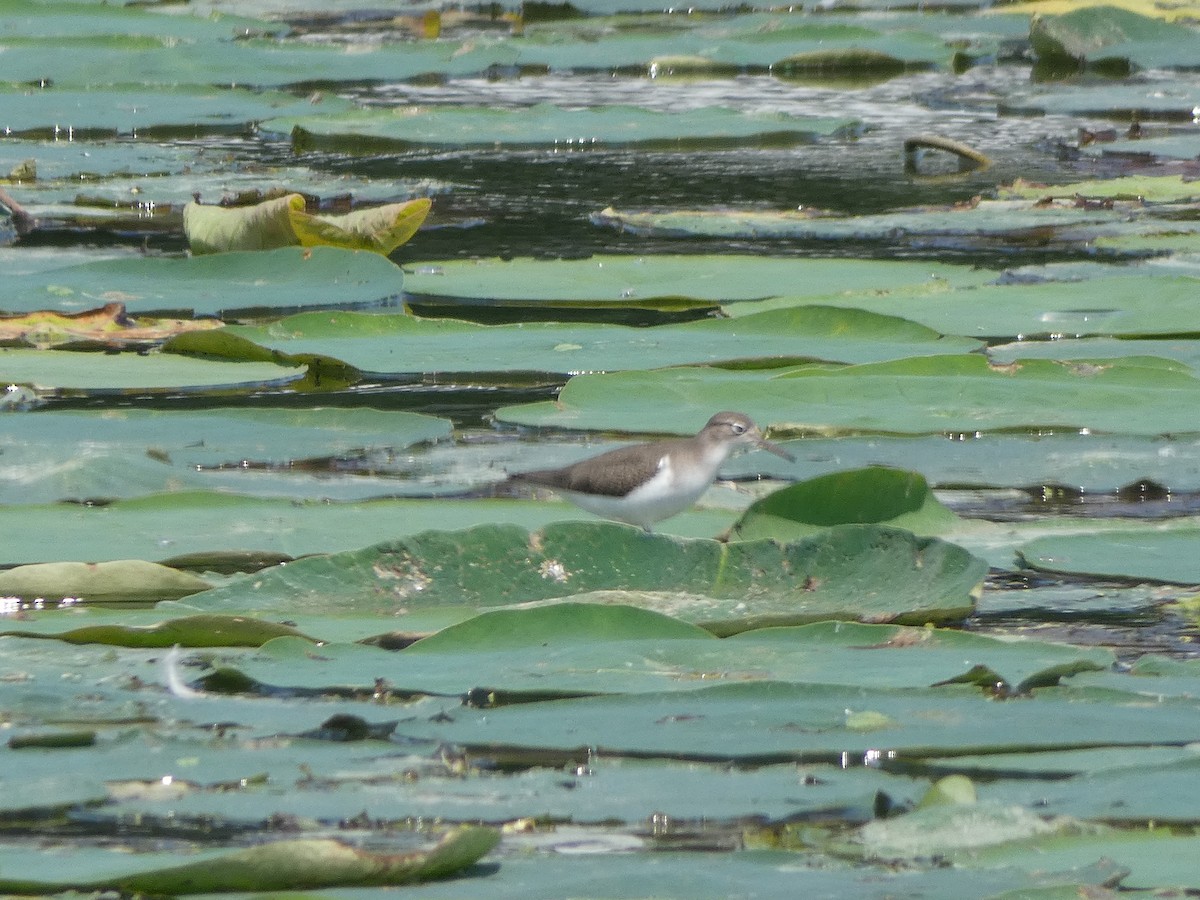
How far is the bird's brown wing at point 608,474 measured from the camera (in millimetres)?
3766

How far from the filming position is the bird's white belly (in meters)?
3.75

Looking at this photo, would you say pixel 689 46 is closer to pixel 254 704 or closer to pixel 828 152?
pixel 828 152

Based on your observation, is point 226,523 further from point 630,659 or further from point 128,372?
point 128,372

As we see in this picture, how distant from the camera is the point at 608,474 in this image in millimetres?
3781

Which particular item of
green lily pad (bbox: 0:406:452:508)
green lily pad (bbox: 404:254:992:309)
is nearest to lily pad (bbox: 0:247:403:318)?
green lily pad (bbox: 404:254:992:309)

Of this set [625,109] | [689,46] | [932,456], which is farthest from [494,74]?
[932,456]

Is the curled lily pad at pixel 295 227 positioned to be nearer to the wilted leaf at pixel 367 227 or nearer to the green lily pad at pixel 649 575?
the wilted leaf at pixel 367 227

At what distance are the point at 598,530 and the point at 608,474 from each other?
45 cm

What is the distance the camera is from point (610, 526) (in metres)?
3.35

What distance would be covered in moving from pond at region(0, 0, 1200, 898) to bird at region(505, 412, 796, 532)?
68 mm

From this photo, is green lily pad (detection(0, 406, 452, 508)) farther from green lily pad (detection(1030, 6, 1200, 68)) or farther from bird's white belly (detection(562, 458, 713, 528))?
green lily pad (detection(1030, 6, 1200, 68))

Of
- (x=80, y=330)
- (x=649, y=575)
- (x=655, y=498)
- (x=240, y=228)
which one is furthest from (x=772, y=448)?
(x=240, y=228)

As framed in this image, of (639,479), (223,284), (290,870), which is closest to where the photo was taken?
(290,870)

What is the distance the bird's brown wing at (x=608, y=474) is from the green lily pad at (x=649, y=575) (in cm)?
40
